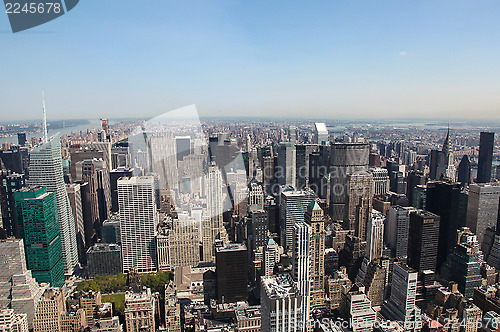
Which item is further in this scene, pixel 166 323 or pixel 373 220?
pixel 373 220

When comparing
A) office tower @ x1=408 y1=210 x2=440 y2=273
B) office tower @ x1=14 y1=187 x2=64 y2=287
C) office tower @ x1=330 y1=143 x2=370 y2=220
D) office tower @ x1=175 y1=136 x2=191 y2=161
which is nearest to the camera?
office tower @ x1=175 y1=136 x2=191 y2=161

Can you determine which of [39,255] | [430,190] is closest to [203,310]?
[39,255]

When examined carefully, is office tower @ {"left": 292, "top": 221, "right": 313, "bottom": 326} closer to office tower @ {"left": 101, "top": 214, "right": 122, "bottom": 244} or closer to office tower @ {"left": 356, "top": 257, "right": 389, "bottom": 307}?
office tower @ {"left": 356, "top": 257, "right": 389, "bottom": 307}

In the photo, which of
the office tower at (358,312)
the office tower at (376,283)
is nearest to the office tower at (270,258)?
the office tower at (358,312)

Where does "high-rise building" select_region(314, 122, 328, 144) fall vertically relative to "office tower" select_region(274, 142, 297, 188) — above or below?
above

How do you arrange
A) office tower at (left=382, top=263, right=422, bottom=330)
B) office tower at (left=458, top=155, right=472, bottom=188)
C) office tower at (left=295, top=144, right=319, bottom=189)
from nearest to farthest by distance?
1. office tower at (left=382, top=263, right=422, bottom=330)
2. office tower at (left=458, top=155, right=472, bottom=188)
3. office tower at (left=295, top=144, right=319, bottom=189)

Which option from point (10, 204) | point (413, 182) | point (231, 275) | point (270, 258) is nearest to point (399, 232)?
point (270, 258)

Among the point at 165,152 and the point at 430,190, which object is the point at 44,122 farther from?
the point at 430,190

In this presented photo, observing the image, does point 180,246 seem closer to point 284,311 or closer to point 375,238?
point 375,238

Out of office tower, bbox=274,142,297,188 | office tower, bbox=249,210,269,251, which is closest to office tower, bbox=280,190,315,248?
office tower, bbox=249,210,269,251
